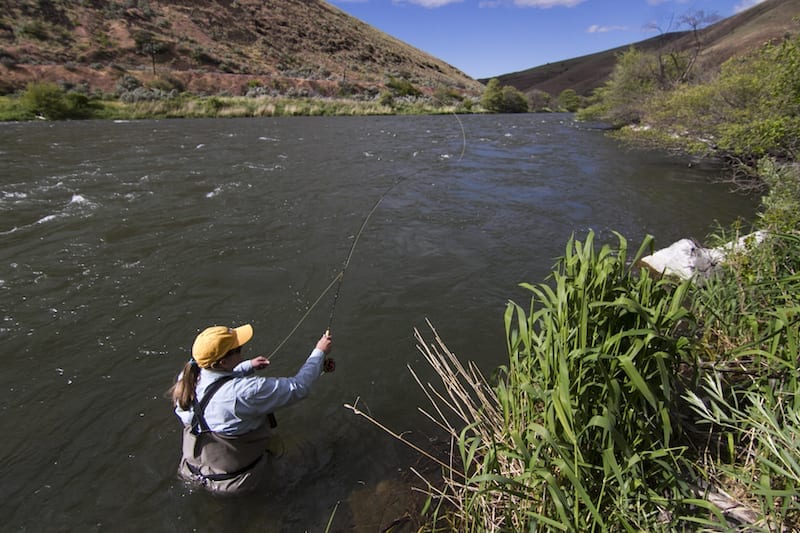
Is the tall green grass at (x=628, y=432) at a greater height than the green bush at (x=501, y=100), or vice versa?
the green bush at (x=501, y=100)

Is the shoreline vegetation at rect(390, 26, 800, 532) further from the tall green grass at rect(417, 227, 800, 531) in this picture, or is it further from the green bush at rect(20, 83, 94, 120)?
the green bush at rect(20, 83, 94, 120)

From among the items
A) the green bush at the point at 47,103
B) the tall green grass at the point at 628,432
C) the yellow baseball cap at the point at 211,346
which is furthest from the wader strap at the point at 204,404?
the green bush at the point at 47,103

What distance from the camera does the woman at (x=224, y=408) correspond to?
295cm

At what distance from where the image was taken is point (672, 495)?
7.96ft

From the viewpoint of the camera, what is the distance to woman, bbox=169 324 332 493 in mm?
2953

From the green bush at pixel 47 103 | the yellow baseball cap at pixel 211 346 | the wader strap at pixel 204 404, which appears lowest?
the wader strap at pixel 204 404

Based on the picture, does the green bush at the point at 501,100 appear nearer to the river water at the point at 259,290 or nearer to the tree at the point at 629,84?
the tree at the point at 629,84

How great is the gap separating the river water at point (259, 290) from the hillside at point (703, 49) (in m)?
25.2

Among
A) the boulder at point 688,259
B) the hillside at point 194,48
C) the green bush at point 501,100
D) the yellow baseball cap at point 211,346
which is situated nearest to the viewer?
the yellow baseball cap at point 211,346

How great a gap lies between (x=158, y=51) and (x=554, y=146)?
53.6m

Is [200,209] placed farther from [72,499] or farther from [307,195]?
[72,499]

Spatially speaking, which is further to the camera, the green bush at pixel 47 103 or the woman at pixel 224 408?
the green bush at pixel 47 103

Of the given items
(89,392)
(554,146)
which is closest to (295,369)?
(89,392)

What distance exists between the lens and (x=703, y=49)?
42.9m
